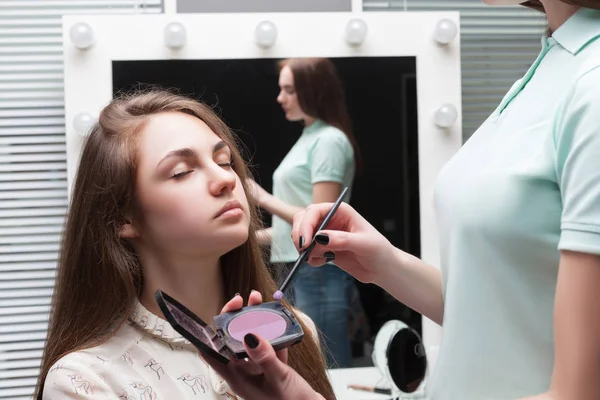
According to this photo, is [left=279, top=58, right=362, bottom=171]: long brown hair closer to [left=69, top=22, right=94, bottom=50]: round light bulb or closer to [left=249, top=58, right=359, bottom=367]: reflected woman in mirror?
[left=249, top=58, right=359, bottom=367]: reflected woman in mirror

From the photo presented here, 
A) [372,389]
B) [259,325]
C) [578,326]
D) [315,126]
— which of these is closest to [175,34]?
[315,126]

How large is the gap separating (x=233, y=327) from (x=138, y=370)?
0.34 metres

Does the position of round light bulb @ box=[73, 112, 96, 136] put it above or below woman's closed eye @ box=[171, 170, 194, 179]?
above

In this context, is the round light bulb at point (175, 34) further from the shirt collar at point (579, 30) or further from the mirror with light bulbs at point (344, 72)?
the shirt collar at point (579, 30)

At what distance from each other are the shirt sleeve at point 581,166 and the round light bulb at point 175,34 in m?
1.56

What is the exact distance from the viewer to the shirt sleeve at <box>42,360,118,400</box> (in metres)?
0.99

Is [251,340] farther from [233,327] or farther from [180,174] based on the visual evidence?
[180,174]

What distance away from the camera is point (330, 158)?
6.87ft

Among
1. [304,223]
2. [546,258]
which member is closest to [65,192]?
[304,223]

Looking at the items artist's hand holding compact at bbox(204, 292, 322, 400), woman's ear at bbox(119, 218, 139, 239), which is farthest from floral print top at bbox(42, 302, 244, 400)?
artist's hand holding compact at bbox(204, 292, 322, 400)

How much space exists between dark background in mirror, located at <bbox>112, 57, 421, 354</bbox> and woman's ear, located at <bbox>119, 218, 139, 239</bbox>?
888 mm

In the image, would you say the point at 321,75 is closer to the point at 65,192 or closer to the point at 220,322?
the point at 65,192

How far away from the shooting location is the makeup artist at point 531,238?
2.06 ft

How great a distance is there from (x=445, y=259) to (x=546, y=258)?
0.15 meters
